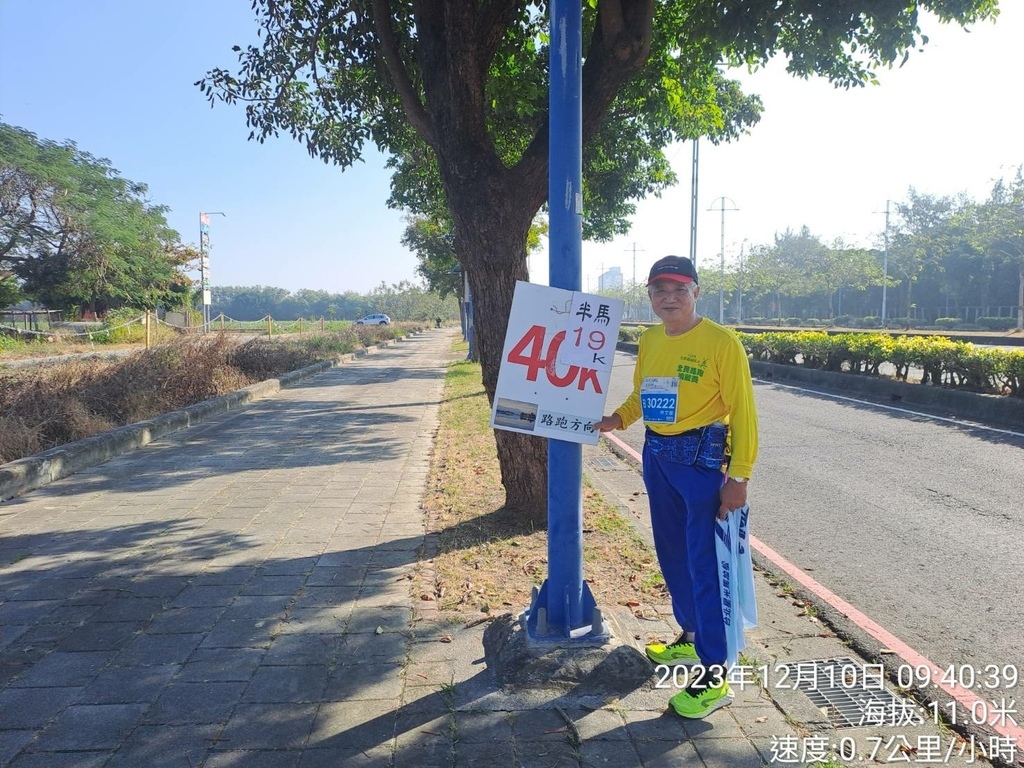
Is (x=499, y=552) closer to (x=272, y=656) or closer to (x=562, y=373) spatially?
(x=272, y=656)

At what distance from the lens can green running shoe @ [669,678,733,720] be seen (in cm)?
282

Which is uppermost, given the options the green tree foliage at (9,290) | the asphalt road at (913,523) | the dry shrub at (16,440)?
the green tree foliage at (9,290)

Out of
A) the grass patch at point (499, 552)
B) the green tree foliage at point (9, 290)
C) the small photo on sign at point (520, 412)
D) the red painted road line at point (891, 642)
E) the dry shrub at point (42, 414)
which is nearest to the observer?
the red painted road line at point (891, 642)

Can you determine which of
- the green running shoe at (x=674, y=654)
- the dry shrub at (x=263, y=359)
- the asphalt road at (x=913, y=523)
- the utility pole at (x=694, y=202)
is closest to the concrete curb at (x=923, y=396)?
the asphalt road at (x=913, y=523)

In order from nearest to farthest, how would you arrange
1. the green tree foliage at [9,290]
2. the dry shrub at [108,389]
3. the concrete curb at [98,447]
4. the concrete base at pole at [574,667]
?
the concrete base at pole at [574,667]
the concrete curb at [98,447]
the dry shrub at [108,389]
the green tree foliage at [9,290]

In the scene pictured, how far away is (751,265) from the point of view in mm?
70375

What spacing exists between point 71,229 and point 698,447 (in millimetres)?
34320

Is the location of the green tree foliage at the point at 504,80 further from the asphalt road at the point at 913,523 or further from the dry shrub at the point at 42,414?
the dry shrub at the point at 42,414

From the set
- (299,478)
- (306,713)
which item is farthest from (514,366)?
(299,478)

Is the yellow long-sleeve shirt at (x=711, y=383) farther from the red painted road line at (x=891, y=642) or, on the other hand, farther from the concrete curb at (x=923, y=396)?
the concrete curb at (x=923, y=396)

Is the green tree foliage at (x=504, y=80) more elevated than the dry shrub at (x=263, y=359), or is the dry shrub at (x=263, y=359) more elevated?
the green tree foliage at (x=504, y=80)

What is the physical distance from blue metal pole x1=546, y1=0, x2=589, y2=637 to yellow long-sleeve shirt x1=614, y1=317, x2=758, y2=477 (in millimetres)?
490

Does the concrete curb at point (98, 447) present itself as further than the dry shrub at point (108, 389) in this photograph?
No

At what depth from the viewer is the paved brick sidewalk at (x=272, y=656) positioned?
2.66 m
